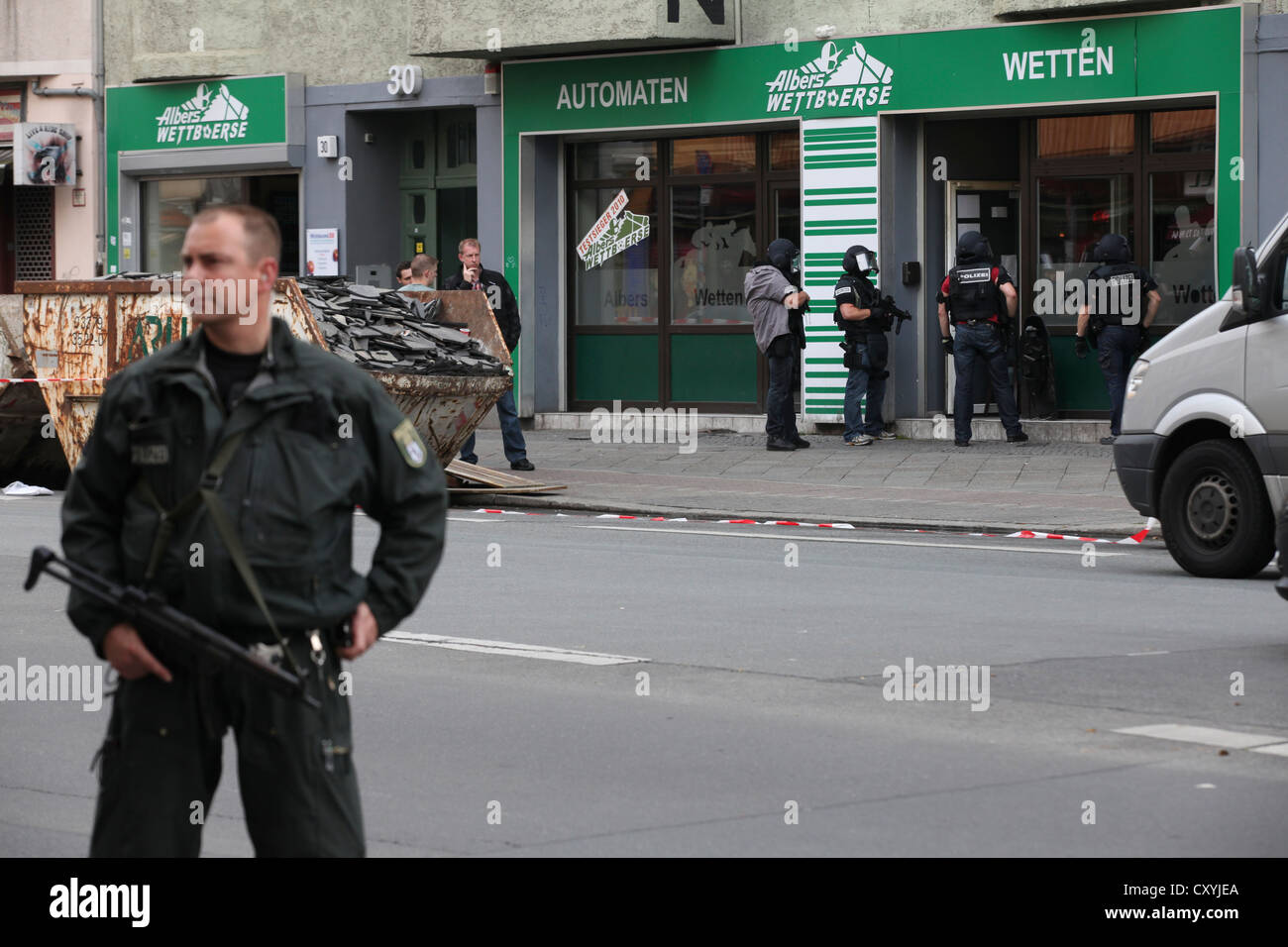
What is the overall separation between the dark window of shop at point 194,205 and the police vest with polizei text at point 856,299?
8.34 metres

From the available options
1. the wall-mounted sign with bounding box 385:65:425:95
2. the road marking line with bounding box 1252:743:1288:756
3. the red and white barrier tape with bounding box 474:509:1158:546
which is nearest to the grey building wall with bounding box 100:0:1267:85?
the wall-mounted sign with bounding box 385:65:425:95

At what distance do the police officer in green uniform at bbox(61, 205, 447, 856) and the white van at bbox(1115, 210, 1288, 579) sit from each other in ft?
27.4

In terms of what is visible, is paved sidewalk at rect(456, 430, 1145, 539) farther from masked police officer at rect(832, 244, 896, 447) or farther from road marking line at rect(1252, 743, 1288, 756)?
road marking line at rect(1252, 743, 1288, 756)

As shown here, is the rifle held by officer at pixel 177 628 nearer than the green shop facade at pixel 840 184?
Yes

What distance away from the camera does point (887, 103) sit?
21891mm

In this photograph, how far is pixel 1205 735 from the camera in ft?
24.8

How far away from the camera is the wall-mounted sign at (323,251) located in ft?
86.0

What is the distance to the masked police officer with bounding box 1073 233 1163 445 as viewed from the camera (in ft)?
64.9

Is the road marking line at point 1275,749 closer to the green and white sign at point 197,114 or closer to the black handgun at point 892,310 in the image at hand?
the black handgun at point 892,310

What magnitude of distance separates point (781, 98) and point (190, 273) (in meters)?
18.6

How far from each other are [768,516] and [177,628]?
1244cm

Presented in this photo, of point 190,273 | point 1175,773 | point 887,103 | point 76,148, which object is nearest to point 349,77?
point 76,148

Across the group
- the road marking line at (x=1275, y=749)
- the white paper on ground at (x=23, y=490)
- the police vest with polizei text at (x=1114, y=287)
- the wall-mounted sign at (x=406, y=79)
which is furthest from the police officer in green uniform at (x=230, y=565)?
the wall-mounted sign at (x=406, y=79)
